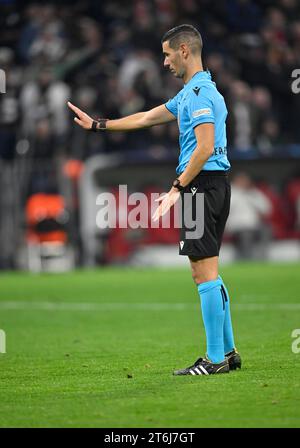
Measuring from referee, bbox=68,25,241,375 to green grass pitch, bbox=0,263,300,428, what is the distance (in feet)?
1.25

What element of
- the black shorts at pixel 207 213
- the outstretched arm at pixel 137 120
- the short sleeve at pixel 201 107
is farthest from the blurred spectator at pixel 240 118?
the short sleeve at pixel 201 107

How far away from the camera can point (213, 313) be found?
27.0 feet

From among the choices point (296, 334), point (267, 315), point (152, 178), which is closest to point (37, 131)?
point (152, 178)

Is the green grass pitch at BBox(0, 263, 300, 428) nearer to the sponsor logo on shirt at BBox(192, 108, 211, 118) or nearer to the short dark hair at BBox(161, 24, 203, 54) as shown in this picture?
the sponsor logo on shirt at BBox(192, 108, 211, 118)

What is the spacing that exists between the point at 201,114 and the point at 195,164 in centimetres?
37

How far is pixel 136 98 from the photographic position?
2258cm

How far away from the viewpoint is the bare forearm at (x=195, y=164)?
8.07m

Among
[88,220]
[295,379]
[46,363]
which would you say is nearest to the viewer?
[295,379]

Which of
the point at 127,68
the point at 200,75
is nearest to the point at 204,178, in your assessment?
the point at 200,75

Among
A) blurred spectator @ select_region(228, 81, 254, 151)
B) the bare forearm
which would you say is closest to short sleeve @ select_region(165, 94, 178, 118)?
the bare forearm

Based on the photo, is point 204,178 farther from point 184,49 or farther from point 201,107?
point 184,49

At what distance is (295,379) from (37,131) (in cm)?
1542

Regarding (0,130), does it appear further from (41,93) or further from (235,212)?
(235,212)

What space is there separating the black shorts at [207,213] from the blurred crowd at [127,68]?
14.3 m
